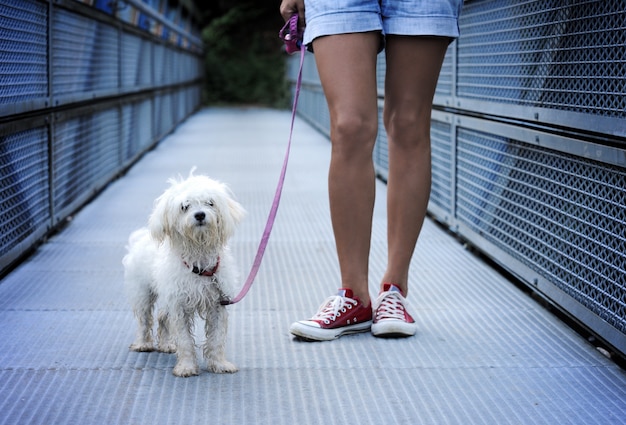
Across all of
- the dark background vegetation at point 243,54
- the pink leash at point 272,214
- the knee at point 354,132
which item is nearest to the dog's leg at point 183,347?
the pink leash at point 272,214

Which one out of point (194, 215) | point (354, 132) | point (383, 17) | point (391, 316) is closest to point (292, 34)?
point (383, 17)

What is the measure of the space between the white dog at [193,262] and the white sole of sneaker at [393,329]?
0.57 meters

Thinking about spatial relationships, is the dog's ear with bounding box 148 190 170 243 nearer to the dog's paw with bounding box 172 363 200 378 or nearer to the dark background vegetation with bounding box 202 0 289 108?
the dog's paw with bounding box 172 363 200 378

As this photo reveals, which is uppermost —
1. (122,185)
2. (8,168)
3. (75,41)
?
(75,41)

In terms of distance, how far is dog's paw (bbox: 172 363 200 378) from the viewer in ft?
9.09

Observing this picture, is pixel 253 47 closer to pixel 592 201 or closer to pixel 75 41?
pixel 75 41

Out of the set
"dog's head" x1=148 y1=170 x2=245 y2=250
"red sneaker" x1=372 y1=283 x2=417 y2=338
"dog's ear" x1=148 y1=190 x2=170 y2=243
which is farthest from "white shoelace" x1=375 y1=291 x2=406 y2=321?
"dog's ear" x1=148 y1=190 x2=170 y2=243

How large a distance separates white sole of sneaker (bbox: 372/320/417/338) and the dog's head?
0.69 metres

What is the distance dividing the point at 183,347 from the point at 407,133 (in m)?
1.12

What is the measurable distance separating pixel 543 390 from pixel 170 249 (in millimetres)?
1205

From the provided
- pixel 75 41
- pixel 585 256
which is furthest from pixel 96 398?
pixel 75 41

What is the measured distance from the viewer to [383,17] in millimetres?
3094

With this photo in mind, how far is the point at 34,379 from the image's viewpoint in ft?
8.89

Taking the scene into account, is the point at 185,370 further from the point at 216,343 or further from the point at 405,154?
the point at 405,154
